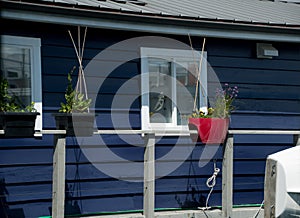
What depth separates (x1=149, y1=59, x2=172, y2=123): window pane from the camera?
5.84 meters

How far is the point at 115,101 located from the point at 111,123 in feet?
0.86

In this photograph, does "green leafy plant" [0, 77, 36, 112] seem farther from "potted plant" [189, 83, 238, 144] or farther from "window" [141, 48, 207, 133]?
"potted plant" [189, 83, 238, 144]

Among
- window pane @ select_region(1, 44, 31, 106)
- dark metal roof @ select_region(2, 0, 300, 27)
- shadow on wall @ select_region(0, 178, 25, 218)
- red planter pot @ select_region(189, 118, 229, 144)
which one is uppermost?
dark metal roof @ select_region(2, 0, 300, 27)

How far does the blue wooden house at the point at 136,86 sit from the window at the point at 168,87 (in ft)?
0.04

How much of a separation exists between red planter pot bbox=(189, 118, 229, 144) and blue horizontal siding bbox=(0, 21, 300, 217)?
74 cm

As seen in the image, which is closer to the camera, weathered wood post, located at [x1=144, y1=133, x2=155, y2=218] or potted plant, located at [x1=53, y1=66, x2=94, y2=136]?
potted plant, located at [x1=53, y1=66, x2=94, y2=136]

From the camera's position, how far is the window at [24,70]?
5.13 metres

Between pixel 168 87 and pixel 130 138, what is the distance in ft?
2.59

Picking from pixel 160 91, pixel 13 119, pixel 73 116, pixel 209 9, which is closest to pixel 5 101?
pixel 13 119

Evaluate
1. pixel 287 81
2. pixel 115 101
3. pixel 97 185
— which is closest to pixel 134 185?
pixel 97 185

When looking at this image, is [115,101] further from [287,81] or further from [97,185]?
[287,81]

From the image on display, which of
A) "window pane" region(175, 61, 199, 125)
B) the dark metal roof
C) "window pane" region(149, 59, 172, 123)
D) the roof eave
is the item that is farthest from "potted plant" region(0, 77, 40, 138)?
"window pane" region(175, 61, 199, 125)

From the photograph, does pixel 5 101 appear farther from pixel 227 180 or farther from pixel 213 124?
pixel 227 180

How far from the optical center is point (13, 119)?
441cm
